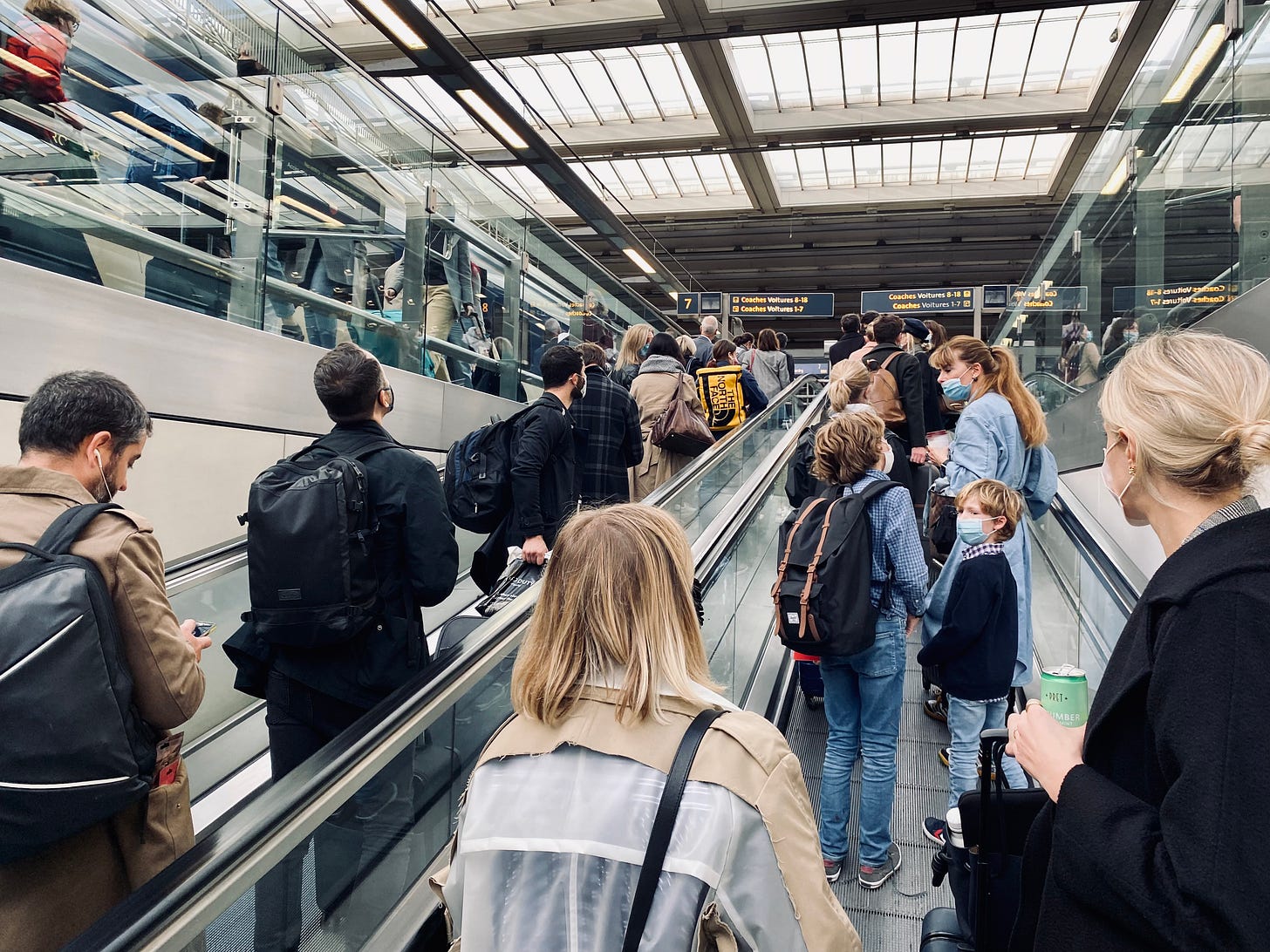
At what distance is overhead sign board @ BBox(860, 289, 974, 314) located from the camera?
801 inches

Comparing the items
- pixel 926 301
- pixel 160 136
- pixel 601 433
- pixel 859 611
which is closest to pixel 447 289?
pixel 160 136

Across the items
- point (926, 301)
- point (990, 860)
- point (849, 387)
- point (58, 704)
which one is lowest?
point (990, 860)

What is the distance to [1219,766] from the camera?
3.49ft

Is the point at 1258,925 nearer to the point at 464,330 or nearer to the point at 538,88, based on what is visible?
the point at 464,330

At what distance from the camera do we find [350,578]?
2.39m

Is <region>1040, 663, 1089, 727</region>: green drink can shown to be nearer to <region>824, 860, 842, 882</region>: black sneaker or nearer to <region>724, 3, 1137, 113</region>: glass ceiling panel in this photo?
<region>824, 860, 842, 882</region>: black sneaker

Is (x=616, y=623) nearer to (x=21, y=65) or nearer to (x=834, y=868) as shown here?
(x=834, y=868)

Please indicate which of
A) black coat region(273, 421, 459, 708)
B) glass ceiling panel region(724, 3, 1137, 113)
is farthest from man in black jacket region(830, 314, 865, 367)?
black coat region(273, 421, 459, 708)

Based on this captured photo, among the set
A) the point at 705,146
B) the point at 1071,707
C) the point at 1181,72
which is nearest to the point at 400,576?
the point at 1071,707

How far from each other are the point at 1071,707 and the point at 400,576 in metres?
1.76

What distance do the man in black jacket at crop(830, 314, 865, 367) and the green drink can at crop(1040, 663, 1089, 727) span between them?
672 centimetres

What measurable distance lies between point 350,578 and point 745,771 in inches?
57.1

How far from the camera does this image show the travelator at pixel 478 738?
1567mm

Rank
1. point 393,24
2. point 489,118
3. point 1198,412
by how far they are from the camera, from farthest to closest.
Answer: point 489,118
point 393,24
point 1198,412
